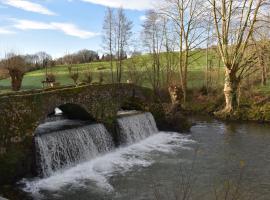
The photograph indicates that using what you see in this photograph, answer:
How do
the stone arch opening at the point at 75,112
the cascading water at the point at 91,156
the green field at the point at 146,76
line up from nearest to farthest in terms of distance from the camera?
1. the cascading water at the point at 91,156
2. the stone arch opening at the point at 75,112
3. the green field at the point at 146,76

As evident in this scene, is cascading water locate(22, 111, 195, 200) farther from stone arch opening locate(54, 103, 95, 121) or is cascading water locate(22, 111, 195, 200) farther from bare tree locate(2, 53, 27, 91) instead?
bare tree locate(2, 53, 27, 91)

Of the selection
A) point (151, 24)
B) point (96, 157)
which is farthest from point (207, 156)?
point (151, 24)

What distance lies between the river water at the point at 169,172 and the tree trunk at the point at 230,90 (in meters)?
7.17

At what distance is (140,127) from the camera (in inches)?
870

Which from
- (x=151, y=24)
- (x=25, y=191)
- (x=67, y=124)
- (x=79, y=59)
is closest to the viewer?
(x=25, y=191)

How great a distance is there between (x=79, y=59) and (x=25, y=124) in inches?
2950

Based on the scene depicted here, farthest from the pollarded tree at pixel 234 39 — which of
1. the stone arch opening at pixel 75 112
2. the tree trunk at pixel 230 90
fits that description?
the stone arch opening at pixel 75 112

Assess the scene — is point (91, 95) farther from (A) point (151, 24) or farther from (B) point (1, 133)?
(A) point (151, 24)

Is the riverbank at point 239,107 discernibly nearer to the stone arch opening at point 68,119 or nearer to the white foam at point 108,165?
the white foam at point 108,165

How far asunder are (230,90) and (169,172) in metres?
15.9

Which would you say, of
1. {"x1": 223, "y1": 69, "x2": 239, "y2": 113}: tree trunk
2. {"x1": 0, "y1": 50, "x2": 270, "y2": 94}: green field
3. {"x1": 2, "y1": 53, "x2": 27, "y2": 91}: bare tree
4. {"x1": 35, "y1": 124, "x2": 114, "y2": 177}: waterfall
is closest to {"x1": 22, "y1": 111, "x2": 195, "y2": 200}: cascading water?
{"x1": 35, "y1": 124, "x2": 114, "y2": 177}: waterfall

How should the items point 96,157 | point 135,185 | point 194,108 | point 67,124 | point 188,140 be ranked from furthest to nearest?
point 194,108
point 188,140
point 67,124
point 96,157
point 135,185

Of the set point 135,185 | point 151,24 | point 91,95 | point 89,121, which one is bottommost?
point 135,185

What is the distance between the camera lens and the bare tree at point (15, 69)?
33.5m
